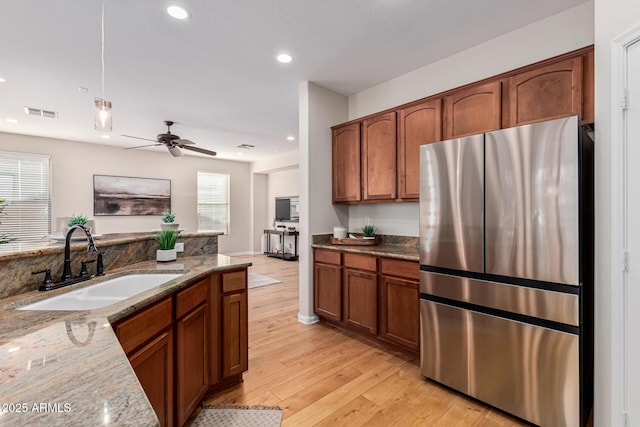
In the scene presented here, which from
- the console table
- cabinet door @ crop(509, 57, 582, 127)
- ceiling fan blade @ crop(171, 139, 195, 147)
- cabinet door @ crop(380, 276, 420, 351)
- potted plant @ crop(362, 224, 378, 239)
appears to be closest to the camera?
cabinet door @ crop(509, 57, 582, 127)

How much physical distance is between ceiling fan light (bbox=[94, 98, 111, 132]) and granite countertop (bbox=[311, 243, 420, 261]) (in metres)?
2.28

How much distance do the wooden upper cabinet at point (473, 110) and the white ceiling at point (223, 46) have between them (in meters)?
0.51

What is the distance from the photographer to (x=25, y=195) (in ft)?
19.0

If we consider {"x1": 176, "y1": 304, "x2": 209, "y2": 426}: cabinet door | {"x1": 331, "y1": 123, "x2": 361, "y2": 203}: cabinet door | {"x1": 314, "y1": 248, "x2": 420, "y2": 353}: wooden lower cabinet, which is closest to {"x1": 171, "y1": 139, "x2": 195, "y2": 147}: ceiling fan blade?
{"x1": 331, "y1": 123, "x2": 361, "y2": 203}: cabinet door

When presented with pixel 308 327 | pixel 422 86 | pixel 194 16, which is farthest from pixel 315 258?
pixel 194 16

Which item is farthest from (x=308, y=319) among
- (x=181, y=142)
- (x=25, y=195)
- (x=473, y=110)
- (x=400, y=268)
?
(x=25, y=195)

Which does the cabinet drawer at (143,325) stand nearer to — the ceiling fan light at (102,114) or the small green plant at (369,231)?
the ceiling fan light at (102,114)

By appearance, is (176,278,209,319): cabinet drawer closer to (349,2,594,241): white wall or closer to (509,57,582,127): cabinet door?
(349,2,594,241): white wall

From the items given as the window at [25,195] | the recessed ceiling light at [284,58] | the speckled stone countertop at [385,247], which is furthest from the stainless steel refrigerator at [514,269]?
the window at [25,195]

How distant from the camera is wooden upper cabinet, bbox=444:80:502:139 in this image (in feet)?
8.16

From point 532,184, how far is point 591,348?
105 cm

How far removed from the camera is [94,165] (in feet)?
21.7

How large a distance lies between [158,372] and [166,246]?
3.89 ft

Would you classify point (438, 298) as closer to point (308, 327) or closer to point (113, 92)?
point (308, 327)
